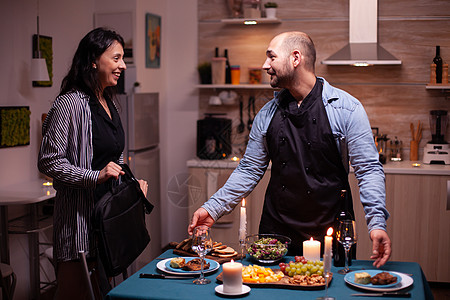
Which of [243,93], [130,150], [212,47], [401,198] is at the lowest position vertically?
[401,198]

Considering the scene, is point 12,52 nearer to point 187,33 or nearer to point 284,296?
point 187,33

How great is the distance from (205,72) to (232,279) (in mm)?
3443

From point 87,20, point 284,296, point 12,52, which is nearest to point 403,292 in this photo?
point 284,296

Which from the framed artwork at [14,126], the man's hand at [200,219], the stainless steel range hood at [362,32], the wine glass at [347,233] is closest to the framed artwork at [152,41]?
the framed artwork at [14,126]

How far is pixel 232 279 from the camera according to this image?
177 cm

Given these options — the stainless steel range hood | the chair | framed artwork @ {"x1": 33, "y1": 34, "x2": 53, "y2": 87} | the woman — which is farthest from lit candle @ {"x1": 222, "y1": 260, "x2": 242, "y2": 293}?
the stainless steel range hood

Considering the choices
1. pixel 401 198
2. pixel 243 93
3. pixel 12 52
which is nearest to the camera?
pixel 12 52

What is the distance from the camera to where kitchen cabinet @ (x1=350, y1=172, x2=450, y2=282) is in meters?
4.23

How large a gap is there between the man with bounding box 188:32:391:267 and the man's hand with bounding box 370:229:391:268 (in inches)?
13.2

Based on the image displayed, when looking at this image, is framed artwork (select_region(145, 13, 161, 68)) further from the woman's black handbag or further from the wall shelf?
the woman's black handbag

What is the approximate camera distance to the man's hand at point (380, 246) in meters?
1.92

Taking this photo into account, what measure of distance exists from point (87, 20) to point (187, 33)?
38.3 inches

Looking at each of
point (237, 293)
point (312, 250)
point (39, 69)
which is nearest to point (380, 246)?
point (312, 250)

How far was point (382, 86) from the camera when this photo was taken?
4.86 meters
